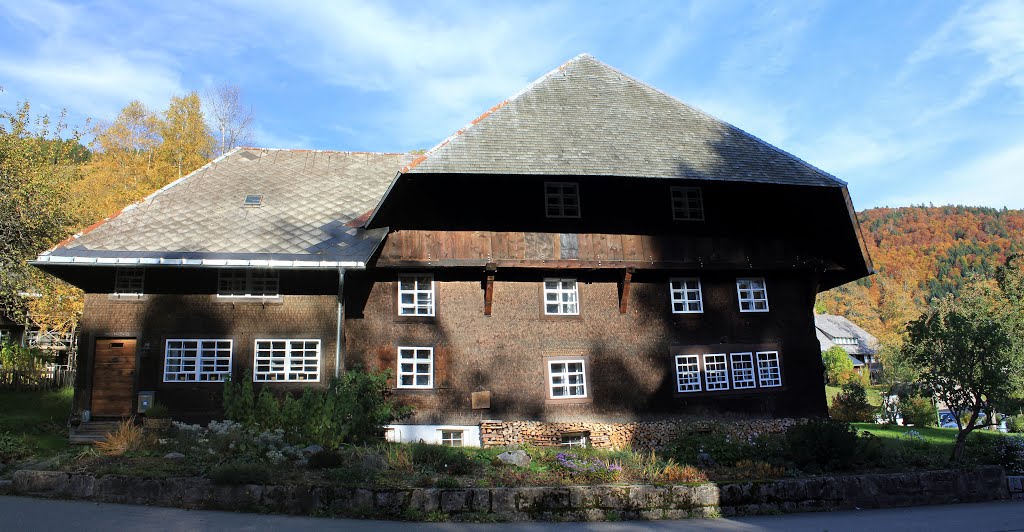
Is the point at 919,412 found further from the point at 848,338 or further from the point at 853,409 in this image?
the point at 848,338

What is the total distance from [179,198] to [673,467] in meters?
15.2

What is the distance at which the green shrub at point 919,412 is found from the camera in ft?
112

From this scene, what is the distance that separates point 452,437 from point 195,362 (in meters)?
6.75

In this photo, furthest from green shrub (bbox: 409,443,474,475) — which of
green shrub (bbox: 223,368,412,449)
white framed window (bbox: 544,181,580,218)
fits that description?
white framed window (bbox: 544,181,580,218)

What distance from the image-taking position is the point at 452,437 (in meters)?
18.4

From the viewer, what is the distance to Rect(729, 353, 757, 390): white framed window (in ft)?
66.6

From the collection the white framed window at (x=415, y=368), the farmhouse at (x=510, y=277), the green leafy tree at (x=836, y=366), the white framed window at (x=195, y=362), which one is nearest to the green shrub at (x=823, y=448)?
the farmhouse at (x=510, y=277)

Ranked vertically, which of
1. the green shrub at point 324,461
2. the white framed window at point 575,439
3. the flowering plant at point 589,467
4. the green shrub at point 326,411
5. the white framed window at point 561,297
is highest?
the white framed window at point 561,297

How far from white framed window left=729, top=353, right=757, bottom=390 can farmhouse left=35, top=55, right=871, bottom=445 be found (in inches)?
2.5

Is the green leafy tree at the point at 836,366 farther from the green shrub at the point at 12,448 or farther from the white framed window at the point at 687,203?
the green shrub at the point at 12,448

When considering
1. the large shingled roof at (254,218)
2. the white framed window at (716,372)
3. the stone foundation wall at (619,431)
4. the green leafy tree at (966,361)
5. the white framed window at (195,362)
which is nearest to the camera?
the green leafy tree at (966,361)

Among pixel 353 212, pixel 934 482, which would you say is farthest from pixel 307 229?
pixel 934 482

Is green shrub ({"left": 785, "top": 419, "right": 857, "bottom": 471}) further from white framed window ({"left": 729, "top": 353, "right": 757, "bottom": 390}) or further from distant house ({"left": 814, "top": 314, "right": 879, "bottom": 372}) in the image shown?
distant house ({"left": 814, "top": 314, "right": 879, "bottom": 372})

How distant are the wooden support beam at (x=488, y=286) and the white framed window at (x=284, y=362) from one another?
14.7 feet
